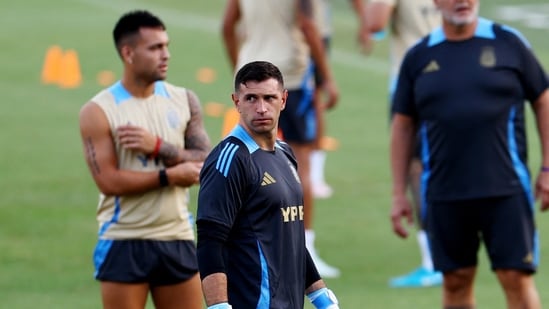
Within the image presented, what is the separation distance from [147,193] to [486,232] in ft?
7.08

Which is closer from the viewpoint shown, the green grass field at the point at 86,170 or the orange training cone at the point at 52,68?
the green grass field at the point at 86,170

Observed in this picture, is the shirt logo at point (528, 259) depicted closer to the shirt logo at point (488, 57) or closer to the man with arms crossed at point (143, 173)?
the shirt logo at point (488, 57)

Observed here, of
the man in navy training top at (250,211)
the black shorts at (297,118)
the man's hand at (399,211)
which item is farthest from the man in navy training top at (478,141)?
the black shorts at (297,118)

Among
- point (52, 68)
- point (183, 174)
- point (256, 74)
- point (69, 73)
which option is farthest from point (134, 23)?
point (52, 68)

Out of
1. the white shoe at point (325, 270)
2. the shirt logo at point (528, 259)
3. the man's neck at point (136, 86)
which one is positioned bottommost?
the white shoe at point (325, 270)

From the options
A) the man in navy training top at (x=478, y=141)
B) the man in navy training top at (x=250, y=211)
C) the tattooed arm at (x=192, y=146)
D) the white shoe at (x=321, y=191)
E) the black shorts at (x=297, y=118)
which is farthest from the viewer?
the white shoe at (x=321, y=191)

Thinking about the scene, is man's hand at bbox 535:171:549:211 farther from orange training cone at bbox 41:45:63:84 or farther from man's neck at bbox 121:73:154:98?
orange training cone at bbox 41:45:63:84

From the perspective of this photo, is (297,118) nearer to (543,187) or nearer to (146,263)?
(543,187)

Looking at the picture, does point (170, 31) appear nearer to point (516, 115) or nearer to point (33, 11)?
point (33, 11)

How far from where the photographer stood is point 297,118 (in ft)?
42.4

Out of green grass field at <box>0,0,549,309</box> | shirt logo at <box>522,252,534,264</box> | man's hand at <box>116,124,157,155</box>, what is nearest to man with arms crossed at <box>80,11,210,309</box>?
man's hand at <box>116,124,157,155</box>

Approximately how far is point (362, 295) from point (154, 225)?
10.9ft

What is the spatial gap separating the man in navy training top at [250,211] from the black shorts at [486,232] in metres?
2.49

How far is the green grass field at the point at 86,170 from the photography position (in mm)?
12508
